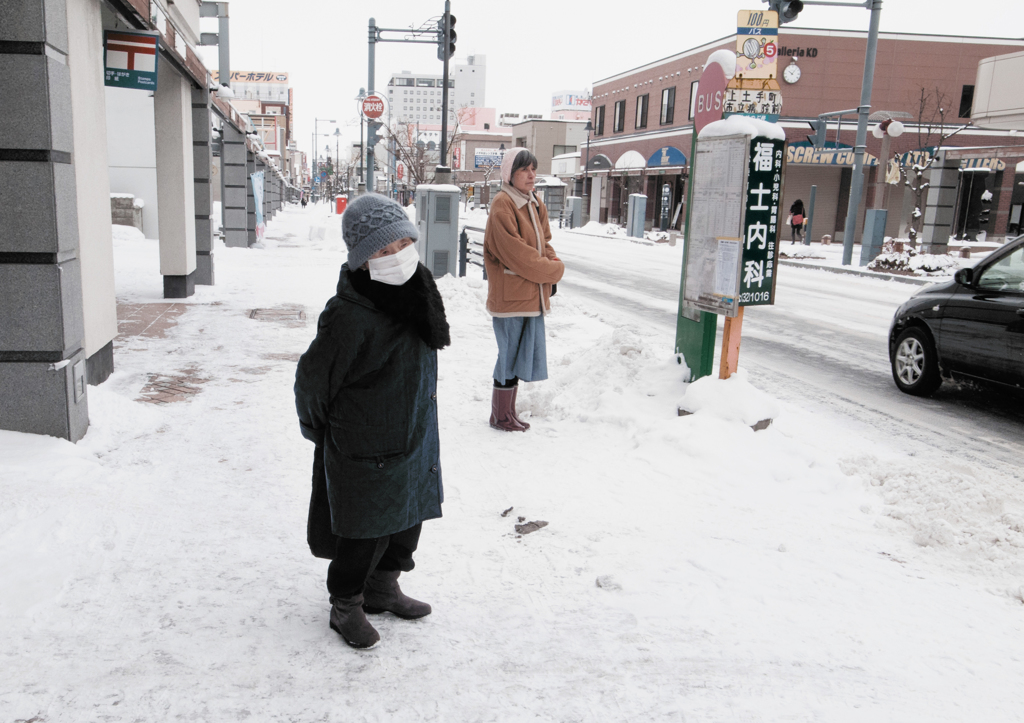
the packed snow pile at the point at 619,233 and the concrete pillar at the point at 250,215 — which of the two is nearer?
the concrete pillar at the point at 250,215

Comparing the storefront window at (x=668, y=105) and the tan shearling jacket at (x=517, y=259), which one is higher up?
the storefront window at (x=668, y=105)

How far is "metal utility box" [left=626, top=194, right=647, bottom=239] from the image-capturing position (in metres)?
37.4

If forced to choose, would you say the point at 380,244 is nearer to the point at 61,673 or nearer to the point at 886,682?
the point at 61,673

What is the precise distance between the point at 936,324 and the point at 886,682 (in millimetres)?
5250

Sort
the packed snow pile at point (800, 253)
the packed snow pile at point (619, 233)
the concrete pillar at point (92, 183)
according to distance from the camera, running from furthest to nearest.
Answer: the packed snow pile at point (619, 233)
the packed snow pile at point (800, 253)
the concrete pillar at point (92, 183)

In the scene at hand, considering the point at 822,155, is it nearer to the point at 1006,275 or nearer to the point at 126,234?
the point at 126,234

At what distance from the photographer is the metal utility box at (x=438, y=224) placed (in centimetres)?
1325

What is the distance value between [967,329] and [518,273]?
419 cm

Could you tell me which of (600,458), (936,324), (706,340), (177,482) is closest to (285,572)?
(177,482)

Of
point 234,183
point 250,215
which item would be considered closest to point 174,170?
point 234,183

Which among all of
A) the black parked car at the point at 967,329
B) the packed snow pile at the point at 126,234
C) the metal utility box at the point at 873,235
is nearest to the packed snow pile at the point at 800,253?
the metal utility box at the point at 873,235

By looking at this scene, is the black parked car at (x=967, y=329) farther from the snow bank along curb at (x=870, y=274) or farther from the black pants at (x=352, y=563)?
the snow bank along curb at (x=870, y=274)

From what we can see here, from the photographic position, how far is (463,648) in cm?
303

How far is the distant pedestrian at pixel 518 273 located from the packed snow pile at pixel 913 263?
17.3 meters
